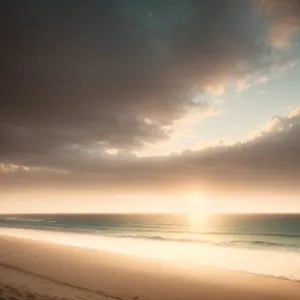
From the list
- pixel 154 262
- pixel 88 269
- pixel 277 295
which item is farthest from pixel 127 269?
pixel 277 295

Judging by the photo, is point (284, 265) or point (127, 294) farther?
point (284, 265)

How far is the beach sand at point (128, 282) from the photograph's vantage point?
15.5 metres

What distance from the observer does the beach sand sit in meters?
15.5

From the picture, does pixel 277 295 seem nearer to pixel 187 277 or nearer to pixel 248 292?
pixel 248 292

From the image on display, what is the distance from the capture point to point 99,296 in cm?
1495

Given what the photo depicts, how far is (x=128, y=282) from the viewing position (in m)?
19.1

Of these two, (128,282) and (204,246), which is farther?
(204,246)

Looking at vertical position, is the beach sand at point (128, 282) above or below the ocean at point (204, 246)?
above

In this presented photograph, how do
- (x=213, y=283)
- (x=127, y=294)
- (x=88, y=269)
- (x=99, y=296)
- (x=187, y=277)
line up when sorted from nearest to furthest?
(x=99, y=296), (x=127, y=294), (x=213, y=283), (x=187, y=277), (x=88, y=269)

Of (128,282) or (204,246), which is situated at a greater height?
(128,282)

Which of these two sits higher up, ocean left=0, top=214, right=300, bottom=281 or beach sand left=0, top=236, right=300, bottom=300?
beach sand left=0, top=236, right=300, bottom=300

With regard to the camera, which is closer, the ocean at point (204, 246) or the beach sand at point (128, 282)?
the beach sand at point (128, 282)

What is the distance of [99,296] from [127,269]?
30.6 ft

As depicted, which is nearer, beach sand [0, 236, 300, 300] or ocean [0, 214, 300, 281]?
beach sand [0, 236, 300, 300]
